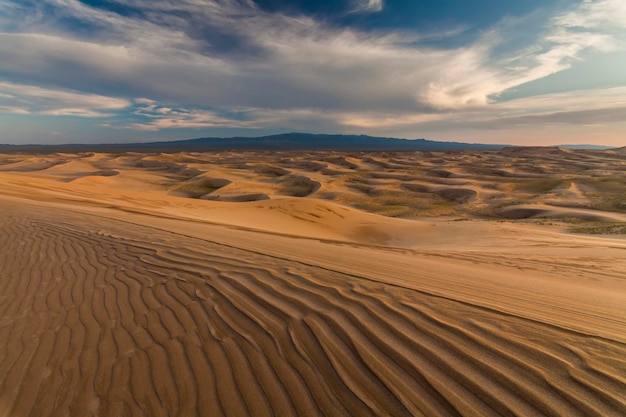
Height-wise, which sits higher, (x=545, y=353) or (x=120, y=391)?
(x=545, y=353)

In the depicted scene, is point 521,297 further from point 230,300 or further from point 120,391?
point 120,391

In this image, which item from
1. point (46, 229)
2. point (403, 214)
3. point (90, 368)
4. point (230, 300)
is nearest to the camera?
point (90, 368)

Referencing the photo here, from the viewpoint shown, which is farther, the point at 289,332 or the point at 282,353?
the point at 289,332

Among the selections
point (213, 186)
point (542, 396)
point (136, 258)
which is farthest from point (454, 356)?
point (213, 186)

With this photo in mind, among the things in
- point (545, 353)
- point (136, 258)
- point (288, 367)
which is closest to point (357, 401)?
point (288, 367)

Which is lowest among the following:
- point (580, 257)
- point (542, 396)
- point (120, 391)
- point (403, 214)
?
point (403, 214)

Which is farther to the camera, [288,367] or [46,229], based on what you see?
[46,229]

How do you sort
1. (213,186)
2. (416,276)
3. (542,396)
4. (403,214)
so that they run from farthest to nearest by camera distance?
(213,186)
(403,214)
(416,276)
(542,396)
